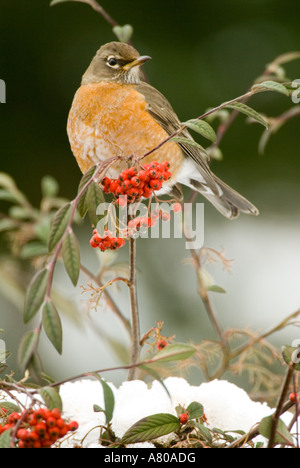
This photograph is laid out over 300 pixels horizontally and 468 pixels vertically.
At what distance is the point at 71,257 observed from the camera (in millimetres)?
556

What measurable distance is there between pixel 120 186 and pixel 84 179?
4 centimetres

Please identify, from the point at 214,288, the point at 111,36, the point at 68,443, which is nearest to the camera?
the point at 68,443

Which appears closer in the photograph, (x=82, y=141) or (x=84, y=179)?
(x=84, y=179)

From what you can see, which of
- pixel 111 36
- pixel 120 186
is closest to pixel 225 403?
pixel 120 186

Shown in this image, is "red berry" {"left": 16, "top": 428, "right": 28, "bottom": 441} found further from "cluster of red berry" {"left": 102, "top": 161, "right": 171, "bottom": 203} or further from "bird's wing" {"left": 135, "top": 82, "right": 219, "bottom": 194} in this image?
"bird's wing" {"left": 135, "top": 82, "right": 219, "bottom": 194}

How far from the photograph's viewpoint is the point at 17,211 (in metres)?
1.18

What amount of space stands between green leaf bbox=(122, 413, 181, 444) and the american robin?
39 centimetres

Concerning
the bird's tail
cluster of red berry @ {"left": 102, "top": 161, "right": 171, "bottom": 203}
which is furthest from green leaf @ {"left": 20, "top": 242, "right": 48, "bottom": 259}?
cluster of red berry @ {"left": 102, "top": 161, "right": 171, "bottom": 203}

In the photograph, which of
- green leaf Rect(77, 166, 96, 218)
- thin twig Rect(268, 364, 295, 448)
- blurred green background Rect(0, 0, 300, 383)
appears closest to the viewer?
thin twig Rect(268, 364, 295, 448)

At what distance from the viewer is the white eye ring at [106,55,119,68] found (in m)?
0.99

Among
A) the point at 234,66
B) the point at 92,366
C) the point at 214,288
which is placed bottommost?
the point at 92,366

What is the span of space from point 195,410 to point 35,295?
0.76 feet

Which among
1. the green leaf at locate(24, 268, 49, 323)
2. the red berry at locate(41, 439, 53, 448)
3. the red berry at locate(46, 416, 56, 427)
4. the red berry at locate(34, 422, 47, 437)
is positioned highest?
the green leaf at locate(24, 268, 49, 323)
